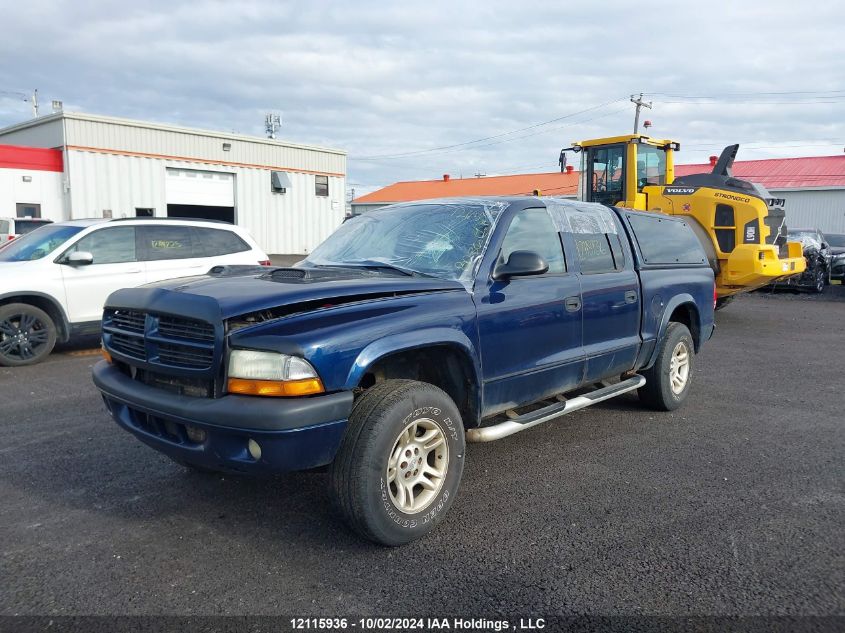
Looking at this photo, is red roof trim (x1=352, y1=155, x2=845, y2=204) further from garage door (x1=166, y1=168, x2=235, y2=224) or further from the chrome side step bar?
the chrome side step bar

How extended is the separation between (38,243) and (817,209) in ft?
127

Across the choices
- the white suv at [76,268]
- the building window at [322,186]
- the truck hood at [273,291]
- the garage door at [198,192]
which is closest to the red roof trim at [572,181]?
the building window at [322,186]

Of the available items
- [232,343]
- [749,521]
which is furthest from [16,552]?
[749,521]

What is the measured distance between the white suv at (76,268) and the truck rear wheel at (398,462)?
6239 millimetres

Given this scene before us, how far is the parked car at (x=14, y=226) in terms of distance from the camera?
551 inches

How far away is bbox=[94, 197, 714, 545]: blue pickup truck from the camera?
3188 mm

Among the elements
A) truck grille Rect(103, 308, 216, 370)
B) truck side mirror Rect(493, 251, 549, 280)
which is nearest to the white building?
truck grille Rect(103, 308, 216, 370)

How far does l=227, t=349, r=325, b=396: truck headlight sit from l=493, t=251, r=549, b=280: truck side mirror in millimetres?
1487

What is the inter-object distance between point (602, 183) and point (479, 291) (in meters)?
10.6

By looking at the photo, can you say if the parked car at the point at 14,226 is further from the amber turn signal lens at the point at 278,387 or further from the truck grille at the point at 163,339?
the amber turn signal lens at the point at 278,387

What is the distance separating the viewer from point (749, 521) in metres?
3.83

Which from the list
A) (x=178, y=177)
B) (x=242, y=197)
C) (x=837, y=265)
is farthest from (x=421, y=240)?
(x=242, y=197)

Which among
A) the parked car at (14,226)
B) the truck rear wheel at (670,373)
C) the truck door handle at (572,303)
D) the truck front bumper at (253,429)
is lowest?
the truck rear wheel at (670,373)

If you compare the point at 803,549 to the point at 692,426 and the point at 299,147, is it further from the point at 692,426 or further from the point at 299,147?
the point at 299,147
